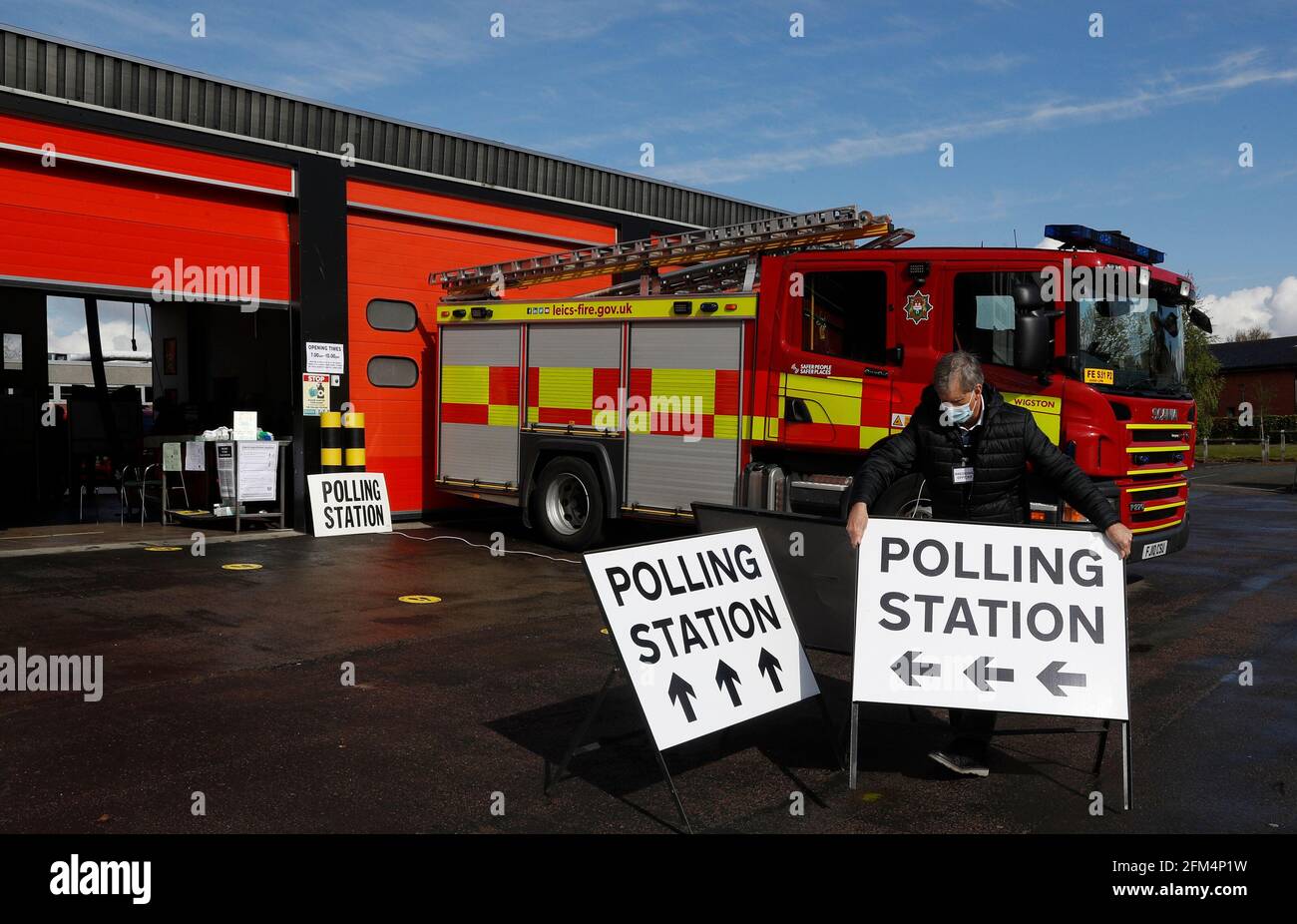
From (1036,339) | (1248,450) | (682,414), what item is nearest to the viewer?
(1036,339)

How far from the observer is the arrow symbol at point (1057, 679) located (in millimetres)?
4453

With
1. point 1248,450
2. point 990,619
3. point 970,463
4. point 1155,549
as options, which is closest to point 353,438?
point 1155,549

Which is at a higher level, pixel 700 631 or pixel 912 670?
pixel 700 631

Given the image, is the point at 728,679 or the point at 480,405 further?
the point at 480,405

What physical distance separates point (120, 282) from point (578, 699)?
8390 mm

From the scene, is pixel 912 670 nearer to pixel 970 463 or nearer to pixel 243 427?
pixel 970 463

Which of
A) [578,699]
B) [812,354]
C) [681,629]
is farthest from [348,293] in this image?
[681,629]

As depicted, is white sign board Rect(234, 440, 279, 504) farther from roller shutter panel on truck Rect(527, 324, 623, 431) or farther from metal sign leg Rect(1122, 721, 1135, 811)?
metal sign leg Rect(1122, 721, 1135, 811)

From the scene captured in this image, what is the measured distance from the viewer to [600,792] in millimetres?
4445

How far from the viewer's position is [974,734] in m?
4.71

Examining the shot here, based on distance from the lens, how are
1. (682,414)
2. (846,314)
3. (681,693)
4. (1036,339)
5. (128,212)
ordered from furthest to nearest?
(128,212) < (682,414) < (846,314) < (1036,339) < (681,693)

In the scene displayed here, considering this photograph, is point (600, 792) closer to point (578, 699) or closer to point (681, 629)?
point (681, 629)

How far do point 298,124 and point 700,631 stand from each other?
10547 millimetres

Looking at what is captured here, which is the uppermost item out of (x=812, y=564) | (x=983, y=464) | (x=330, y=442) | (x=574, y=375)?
(x=574, y=375)
